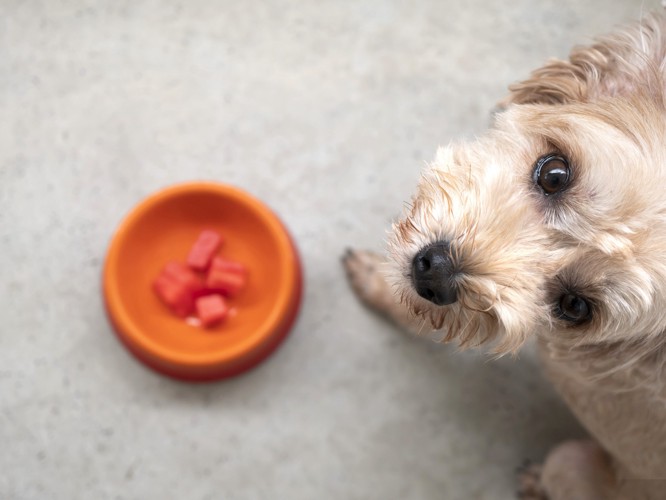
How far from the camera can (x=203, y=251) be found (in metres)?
1.90

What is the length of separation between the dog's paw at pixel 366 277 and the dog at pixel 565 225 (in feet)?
1.89

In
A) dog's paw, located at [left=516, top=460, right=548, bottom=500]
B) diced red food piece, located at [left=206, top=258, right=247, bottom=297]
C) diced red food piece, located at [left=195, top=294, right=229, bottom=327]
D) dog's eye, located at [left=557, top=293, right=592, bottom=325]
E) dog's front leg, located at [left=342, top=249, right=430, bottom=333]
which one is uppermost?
dog's front leg, located at [left=342, top=249, right=430, bottom=333]

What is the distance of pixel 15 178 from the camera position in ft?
6.59

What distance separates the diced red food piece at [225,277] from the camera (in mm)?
1877

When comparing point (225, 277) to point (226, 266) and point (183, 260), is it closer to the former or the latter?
point (226, 266)

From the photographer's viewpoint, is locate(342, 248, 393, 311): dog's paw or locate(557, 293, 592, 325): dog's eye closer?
locate(557, 293, 592, 325): dog's eye

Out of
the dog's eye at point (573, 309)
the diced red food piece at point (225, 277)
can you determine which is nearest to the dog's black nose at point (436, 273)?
the dog's eye at point (573, 309)

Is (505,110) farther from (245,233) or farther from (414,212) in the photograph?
(245,233)

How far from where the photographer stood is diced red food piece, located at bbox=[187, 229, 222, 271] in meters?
1.90

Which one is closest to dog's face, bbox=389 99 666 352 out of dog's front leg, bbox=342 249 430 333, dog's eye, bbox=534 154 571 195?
dog's eye, bbox=534 154 571 195

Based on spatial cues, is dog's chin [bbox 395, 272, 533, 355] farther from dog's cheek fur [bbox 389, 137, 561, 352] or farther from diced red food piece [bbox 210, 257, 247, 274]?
diced red food piece [bbox 210, 257, 247, 274]

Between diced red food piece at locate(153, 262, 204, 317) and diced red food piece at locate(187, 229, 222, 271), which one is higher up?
diced red food piece at locate(187, 229, 222, 271)

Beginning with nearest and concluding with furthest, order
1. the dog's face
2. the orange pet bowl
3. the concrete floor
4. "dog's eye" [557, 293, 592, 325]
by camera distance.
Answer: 1. the dog's face
2. "dog's eye" [557, 293, 592, 325]
3. the orange pet bowl
4. the concrete floor

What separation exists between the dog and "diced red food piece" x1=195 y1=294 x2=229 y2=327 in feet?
2.34
